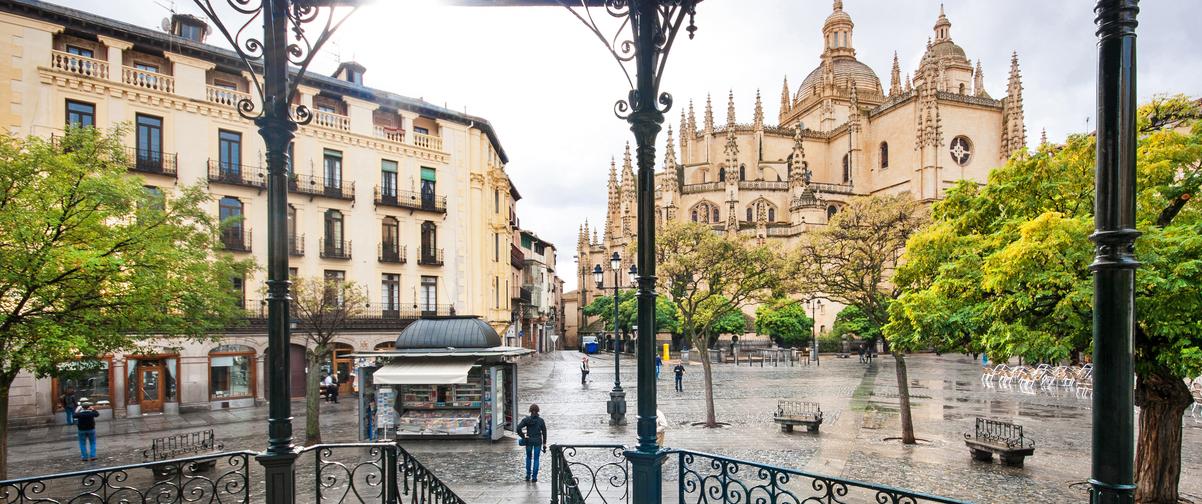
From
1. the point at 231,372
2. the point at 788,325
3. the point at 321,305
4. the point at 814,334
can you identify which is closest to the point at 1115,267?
the point at 321,305

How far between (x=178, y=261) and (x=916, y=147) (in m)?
63.3

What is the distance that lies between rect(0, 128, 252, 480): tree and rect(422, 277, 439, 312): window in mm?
17981

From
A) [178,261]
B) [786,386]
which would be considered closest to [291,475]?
[178,261]

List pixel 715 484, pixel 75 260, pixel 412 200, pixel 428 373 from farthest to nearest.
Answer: pixel 412 200 < pixel 428 373 < pixel 715 484 < pixel 75 260

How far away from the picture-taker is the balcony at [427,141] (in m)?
32.1

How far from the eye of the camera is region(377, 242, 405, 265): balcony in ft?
100

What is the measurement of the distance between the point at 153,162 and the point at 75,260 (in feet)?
55.2

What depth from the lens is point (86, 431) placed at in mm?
15516

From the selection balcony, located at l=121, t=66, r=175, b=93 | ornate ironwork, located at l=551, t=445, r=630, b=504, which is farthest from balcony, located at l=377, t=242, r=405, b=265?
ornate ironwork, located at l=551, t=445, r=630, b=504

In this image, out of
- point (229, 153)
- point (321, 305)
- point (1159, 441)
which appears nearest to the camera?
point (1159, 441)

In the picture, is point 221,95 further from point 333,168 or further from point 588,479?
point 588,479

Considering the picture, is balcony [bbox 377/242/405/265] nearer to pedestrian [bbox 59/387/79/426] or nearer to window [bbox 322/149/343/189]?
window [bbox 322/149/343/189]

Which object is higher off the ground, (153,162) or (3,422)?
(153,162)

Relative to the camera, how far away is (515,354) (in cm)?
1712
